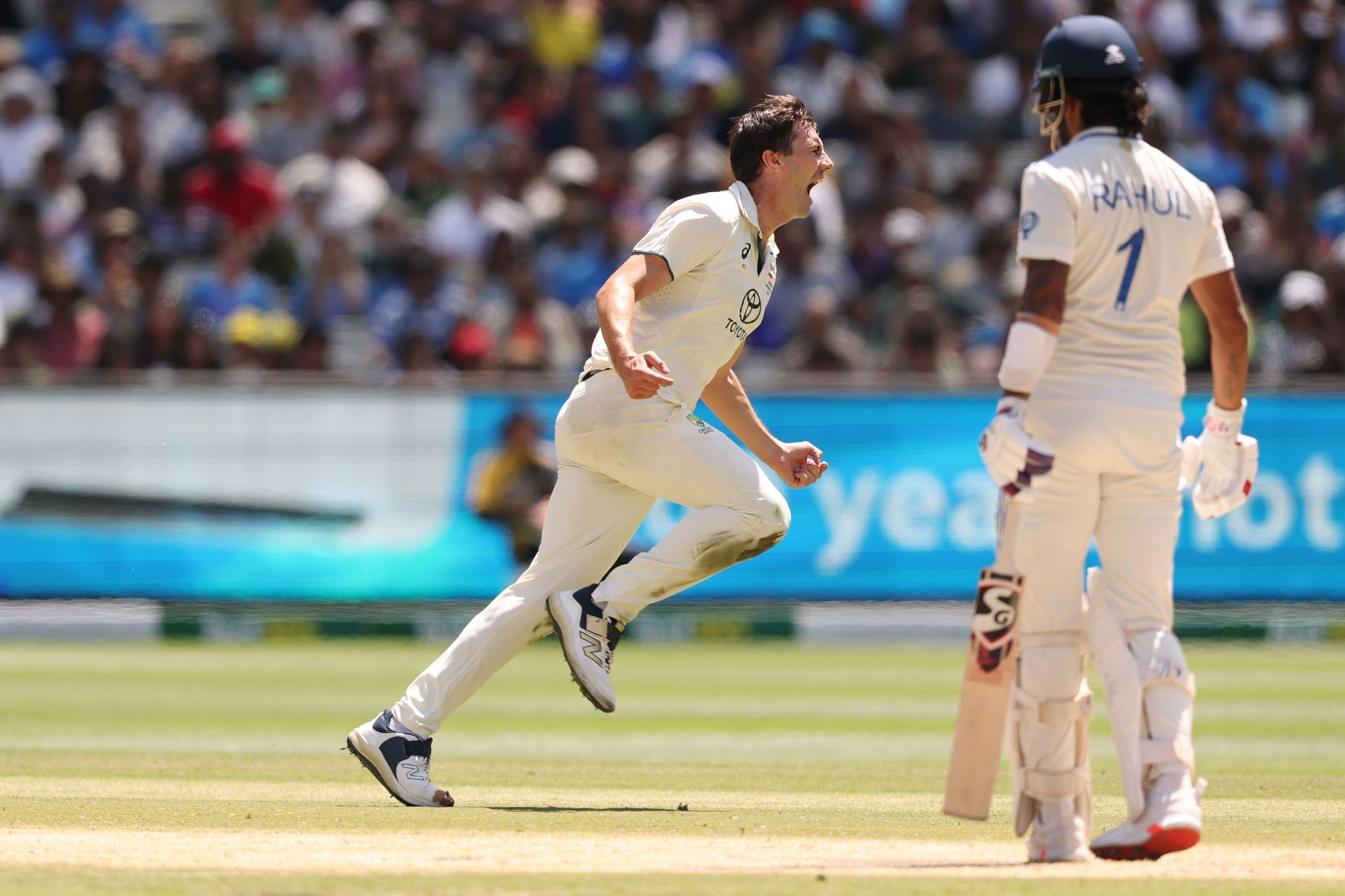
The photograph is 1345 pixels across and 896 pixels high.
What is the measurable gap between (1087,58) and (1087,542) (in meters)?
1.31

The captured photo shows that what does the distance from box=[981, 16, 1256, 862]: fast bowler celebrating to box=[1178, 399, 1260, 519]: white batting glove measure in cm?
28

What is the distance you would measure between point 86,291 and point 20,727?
7.91 metres

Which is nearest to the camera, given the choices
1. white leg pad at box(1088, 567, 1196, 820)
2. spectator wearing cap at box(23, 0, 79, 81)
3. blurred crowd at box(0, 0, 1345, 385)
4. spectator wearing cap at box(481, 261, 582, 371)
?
white leg pad at box(1088, 567, 1196, 820)

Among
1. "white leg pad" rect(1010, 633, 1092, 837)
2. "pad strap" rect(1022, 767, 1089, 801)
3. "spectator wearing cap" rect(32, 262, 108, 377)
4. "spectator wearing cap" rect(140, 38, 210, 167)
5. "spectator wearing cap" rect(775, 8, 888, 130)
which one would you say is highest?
"spectator wearing cap" rect(775, 8, 888, 130)

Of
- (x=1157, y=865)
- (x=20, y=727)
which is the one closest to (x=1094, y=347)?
(x=1157, y=865)

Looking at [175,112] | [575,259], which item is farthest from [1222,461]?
[175,112]

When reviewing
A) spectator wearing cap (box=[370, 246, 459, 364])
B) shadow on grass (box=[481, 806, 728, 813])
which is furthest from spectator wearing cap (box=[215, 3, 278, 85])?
shadow on grass (box=[481, 806, 728, 813])

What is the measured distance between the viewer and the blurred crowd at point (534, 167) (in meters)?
16.4

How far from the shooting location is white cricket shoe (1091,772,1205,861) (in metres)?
5.43

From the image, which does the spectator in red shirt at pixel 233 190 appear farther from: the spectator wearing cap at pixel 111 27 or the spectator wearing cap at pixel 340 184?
the spectator wearing cap at pixel 111 27

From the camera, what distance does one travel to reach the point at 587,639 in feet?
22.4

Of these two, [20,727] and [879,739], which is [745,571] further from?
[20,727]

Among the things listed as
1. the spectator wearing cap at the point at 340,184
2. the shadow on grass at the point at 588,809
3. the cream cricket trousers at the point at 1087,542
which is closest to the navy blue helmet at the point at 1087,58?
the cream cricket trousers at the point at 1087,542

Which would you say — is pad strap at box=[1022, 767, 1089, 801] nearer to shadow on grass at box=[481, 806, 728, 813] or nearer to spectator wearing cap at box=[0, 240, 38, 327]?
shadow on grass at box=[481, 806, 728, 813]
